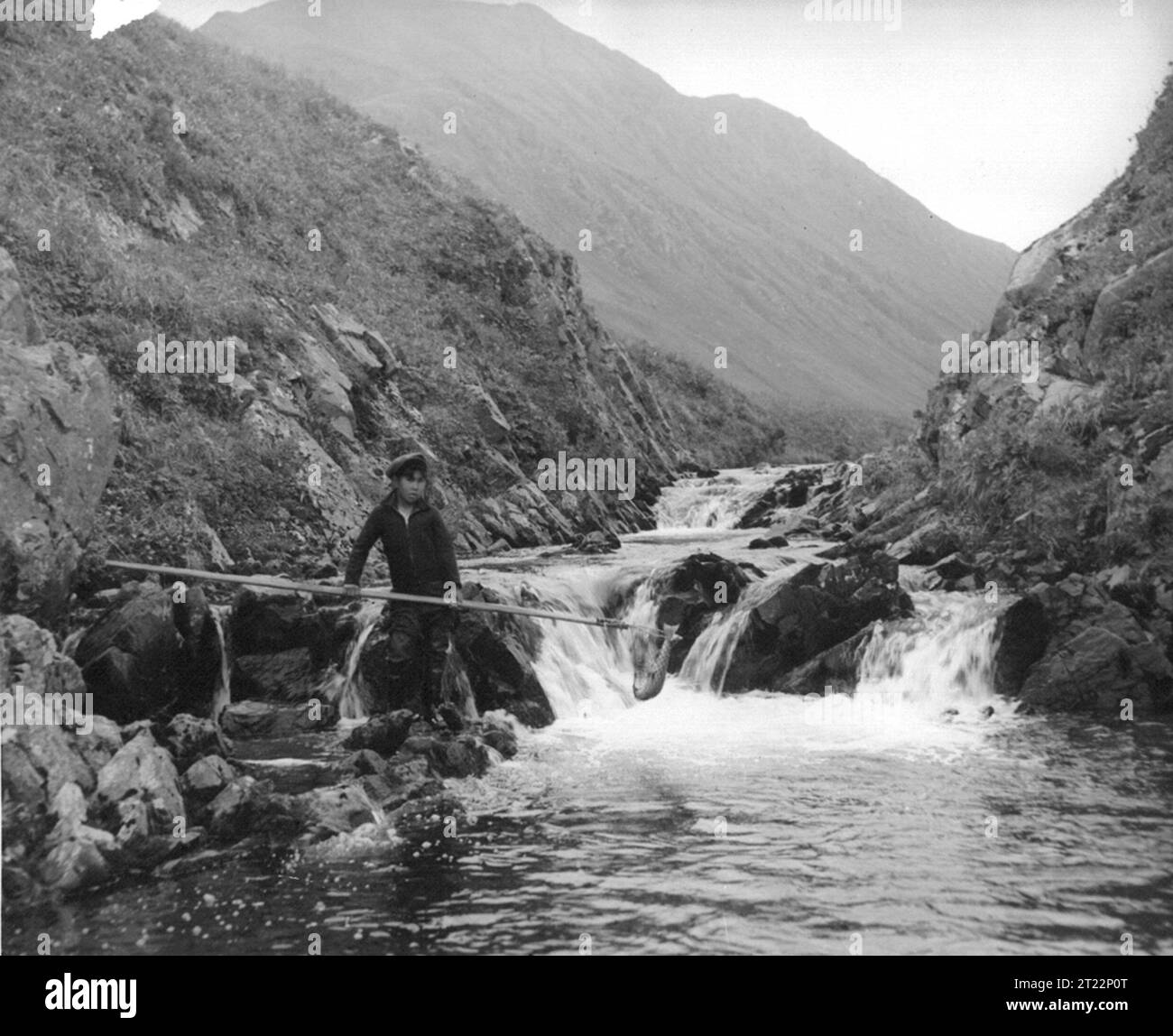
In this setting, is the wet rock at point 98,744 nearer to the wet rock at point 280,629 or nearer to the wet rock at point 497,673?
the wet rock at point 280,629

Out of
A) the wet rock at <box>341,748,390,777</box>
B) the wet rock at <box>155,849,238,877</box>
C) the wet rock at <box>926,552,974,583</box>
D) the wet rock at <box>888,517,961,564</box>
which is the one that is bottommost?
the wet rock at <box>155,849,238,877</box>

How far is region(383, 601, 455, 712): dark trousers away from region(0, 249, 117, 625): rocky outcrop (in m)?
3.65

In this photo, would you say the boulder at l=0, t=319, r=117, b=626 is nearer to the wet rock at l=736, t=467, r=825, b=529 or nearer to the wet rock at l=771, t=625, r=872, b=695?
the wet rock at l=771, t=625, r=872, b=695

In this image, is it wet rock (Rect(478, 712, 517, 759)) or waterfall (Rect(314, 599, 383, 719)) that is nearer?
wet rock (Rect(478, 712, 517, 759))

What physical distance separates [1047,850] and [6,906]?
8.06m

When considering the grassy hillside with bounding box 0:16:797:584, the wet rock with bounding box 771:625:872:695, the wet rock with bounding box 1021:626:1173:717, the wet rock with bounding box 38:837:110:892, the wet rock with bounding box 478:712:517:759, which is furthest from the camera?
the grassy hillside with bounding box 0:16:797:584

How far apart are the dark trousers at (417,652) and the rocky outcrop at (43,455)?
12.0 feet

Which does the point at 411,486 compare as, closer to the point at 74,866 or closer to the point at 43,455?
the point at 43,455

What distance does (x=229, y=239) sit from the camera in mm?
31844

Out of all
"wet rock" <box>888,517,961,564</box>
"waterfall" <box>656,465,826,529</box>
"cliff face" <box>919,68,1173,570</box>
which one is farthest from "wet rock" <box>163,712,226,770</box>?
"waterfall" <box>656,465,826,529</box>

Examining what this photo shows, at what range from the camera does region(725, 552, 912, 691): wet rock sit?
723 inches

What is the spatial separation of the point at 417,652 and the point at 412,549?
4.24 feet

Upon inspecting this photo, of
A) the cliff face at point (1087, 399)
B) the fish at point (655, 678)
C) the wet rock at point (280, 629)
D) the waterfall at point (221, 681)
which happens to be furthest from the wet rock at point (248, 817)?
the cliff face at point (1087, 399)

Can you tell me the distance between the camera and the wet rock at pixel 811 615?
18359 mm
